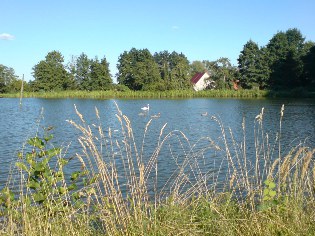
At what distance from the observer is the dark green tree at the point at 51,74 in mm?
77812

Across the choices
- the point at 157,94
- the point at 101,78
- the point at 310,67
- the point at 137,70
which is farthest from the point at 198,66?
the point at 310,67

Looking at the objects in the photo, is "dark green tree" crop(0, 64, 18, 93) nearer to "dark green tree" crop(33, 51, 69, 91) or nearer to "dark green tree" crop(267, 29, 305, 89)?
"dark green tree" crop(33, 51, 69, 91)

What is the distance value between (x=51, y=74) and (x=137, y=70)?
1740 cm

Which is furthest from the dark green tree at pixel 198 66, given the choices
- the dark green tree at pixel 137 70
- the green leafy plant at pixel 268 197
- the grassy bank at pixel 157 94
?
the green leafy plant at pixel 268 197

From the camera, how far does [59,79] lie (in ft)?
259

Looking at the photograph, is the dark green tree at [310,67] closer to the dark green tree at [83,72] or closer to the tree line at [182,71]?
the tree line at [182,71]

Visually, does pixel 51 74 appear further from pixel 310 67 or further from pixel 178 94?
pixel 310 67

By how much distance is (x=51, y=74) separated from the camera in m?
78.2

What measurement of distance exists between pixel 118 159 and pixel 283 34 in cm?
6218

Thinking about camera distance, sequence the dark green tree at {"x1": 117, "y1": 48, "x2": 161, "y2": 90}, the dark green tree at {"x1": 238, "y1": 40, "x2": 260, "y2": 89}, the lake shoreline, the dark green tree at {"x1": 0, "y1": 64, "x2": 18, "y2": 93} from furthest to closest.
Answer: the dark green tree at {"x1": 0, "y1": 64, "x2": 18, "y2": 93}, the dark green tree at {"x1": 117, "y1": 48, "x2": 161, "y2": 90}, the dark green tree at {"x1": 238, "y1": 40, "x2": 260, "y2": 89}, the lake shoreline

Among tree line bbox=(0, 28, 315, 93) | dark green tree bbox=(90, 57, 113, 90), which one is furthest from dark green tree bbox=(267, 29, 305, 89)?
dark green tree bbox=(90, 57, 113, 90)

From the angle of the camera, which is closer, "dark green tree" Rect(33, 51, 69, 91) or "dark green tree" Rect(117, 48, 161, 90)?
"dark green tree" Rect(117, 48, 161, 90)

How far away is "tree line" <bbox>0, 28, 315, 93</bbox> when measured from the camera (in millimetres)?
62531

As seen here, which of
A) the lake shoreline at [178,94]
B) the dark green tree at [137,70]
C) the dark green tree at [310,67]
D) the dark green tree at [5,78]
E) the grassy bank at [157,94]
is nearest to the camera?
the dark green tree at [310,67]
